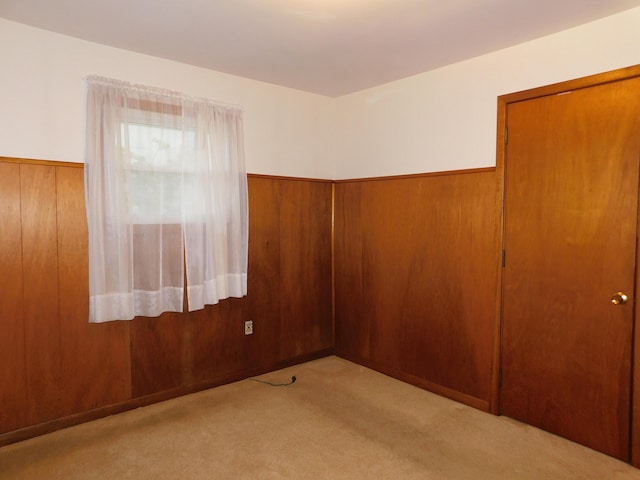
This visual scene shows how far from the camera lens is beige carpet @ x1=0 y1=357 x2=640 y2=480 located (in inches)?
88.4

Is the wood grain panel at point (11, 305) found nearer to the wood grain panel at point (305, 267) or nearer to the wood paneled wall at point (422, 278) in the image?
the wood grain panel at point (305, 267)

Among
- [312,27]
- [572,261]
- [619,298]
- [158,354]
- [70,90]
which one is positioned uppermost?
[312,27]

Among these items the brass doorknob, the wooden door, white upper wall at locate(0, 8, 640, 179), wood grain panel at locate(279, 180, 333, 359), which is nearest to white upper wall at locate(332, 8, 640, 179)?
white upper wall at locate(0, 8, 640, 179)

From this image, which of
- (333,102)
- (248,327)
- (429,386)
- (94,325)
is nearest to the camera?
(94,325)

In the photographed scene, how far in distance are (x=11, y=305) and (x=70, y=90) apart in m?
1.38

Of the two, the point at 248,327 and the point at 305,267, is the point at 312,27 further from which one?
the point at 248,327

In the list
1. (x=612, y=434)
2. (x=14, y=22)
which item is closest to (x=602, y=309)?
(x=612, y=434)

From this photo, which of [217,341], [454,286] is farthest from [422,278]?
[217,341]

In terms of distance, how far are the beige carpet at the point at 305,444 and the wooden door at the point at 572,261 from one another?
218 millimetres

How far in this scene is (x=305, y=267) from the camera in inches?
153

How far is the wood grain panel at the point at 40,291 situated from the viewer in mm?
2518

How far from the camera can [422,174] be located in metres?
3.29

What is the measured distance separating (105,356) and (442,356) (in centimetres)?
244

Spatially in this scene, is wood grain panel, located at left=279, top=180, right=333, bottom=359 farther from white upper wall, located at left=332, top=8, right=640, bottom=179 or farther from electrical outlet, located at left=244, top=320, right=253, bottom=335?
white upper wall, located at left=332, top=8, right=640, bottom=179
